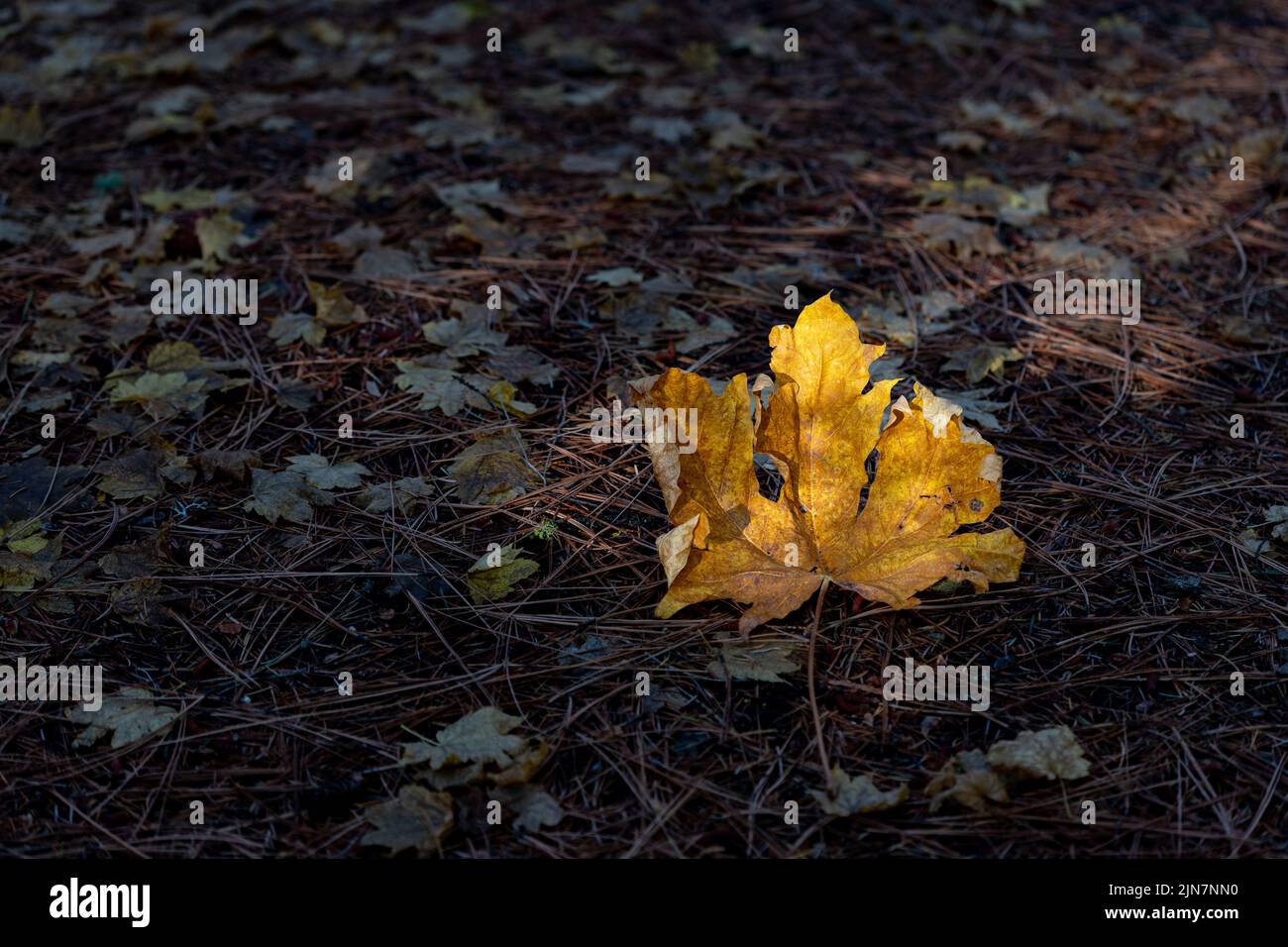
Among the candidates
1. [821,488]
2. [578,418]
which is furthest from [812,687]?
[578,418]

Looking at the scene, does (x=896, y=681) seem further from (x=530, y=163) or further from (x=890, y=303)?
(x=530, y=163)

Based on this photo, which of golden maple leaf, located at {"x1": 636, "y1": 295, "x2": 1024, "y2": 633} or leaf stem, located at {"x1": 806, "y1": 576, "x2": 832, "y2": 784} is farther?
golden maple leaf, located at {"x1": 636, "y1": 295, "x2": 1024, "y2": 633}

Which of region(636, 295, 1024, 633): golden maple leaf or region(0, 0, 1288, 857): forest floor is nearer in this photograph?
region(0, 0, 1288, 857): forest floor

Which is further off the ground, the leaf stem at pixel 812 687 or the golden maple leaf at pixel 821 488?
the golden maple leaf at pixel 821 488

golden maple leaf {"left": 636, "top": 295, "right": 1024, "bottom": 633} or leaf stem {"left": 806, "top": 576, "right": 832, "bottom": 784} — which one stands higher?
golden maple leaf {"left": 636, "top": 295, "right": 1024, "bottom": 633}
